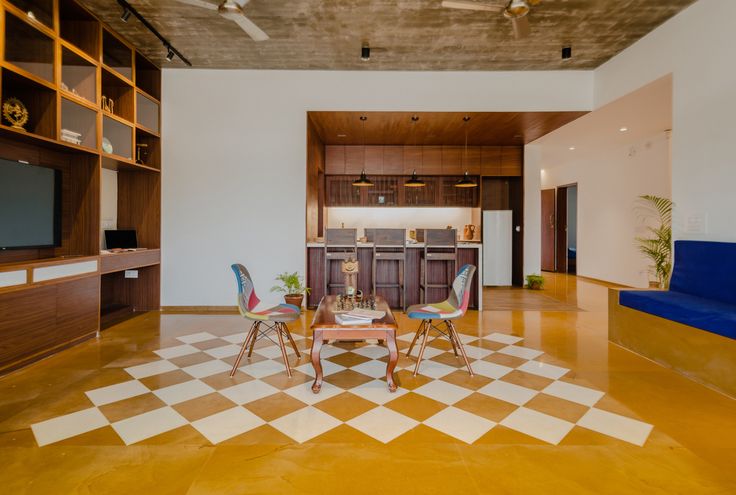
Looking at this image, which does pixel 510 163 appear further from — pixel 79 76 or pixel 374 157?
Result: pixel 79 76

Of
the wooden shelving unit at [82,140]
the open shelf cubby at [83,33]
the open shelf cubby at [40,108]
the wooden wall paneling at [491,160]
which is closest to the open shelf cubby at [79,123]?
the wooden shelving unit at [82,140]

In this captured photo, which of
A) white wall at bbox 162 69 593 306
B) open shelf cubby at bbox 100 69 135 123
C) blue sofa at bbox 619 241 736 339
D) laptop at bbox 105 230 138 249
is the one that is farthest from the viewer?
white wall at bbox 162 69 593 306

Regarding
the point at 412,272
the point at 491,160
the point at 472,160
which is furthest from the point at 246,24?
the point at 491,160

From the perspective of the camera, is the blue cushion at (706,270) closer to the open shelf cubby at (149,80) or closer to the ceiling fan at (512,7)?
the ceiling fan at (512,7)

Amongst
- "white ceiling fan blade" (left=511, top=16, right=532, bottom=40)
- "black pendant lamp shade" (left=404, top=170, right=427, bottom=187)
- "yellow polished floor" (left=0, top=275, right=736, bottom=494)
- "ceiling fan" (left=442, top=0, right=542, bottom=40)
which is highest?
"ceiling fan" (left=442, top=0, right=542, bottom=40)

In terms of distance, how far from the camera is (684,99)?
13.5 feet

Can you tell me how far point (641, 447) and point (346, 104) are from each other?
528 cm

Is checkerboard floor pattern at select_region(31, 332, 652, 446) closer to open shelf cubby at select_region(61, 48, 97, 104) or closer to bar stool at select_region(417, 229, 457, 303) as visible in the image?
bar stool at select_region(417, 229, 457, 303)

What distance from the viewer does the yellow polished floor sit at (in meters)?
1.79

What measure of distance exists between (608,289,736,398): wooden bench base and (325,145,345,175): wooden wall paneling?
586cm

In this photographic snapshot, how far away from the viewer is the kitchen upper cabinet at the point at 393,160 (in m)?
8.35

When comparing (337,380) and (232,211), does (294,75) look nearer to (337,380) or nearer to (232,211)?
(232,211)

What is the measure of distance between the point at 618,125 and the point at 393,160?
4.26 metres

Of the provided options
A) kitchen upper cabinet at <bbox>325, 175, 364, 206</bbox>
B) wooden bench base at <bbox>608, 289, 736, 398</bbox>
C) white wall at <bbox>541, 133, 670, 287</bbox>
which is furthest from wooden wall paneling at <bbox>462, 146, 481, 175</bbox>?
wooden bench base at <bbox>608, 289, 736, 398</bbox>
